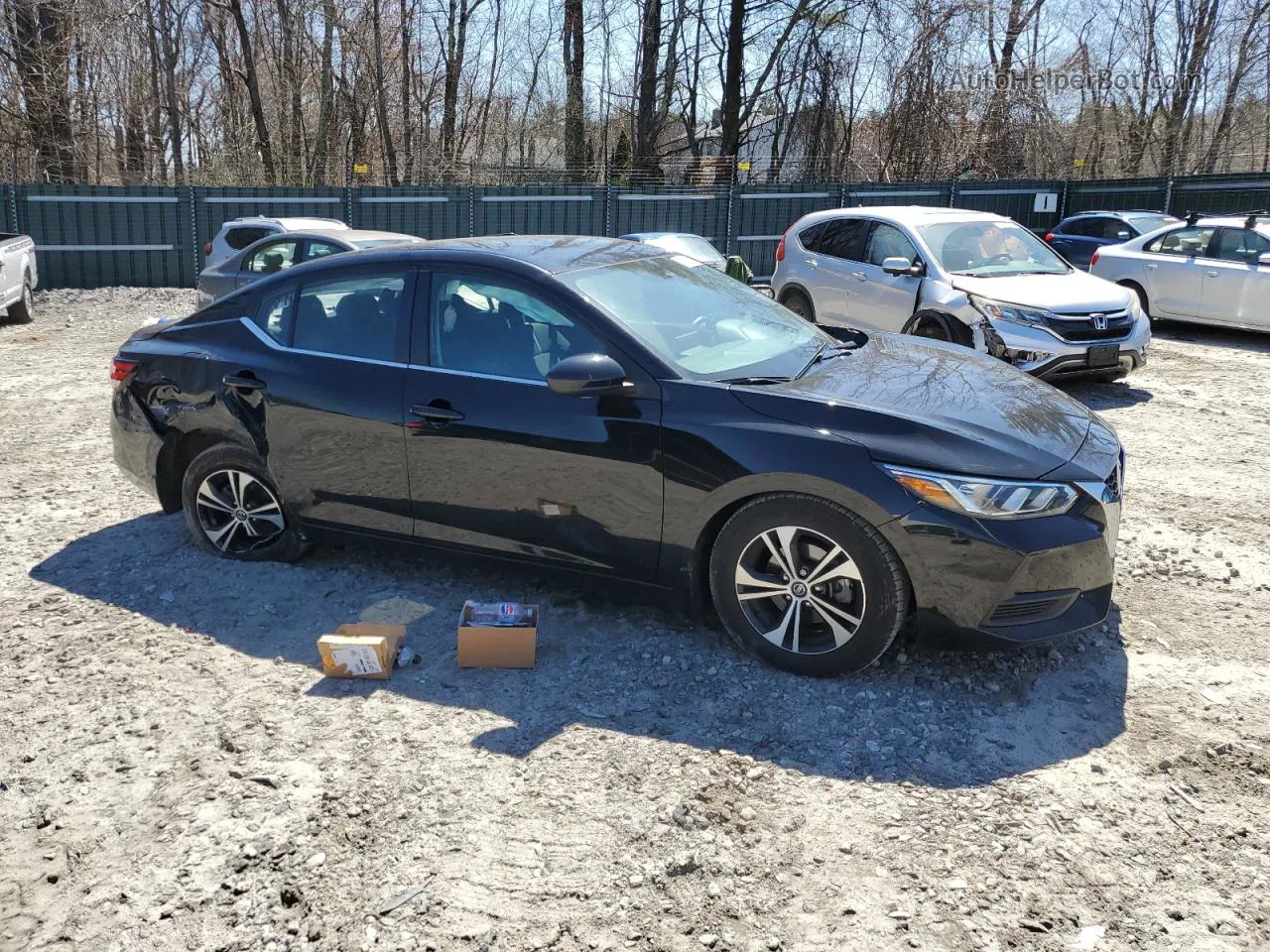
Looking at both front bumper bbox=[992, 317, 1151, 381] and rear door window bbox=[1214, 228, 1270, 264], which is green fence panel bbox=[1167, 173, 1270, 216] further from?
front bumper bbox=[992, 317, 1151, 381]

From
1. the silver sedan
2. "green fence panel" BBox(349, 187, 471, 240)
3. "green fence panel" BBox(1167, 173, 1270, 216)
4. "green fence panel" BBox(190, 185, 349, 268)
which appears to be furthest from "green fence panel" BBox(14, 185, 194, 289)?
"green fence panel" BBox(1167, 173, 1270, 216)

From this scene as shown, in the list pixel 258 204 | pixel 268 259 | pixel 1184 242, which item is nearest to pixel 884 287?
pixel 1184 242

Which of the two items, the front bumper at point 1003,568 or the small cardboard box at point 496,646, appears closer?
the front bumper at point 1003,568

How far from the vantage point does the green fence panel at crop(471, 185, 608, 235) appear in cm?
2166

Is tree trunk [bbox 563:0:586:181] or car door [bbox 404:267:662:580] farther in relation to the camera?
tree trunk [bbox 563:0:586:181]

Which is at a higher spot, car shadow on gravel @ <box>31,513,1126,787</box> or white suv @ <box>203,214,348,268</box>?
white suv @ <box>203,214,348,268</box>

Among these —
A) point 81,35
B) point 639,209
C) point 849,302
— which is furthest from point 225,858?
point 81,35

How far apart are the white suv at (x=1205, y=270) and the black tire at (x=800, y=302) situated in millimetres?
4482

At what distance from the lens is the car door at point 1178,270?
44.1ft

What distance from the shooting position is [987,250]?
1033 cm

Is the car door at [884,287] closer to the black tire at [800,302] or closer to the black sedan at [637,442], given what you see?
the black tire at [800,302]

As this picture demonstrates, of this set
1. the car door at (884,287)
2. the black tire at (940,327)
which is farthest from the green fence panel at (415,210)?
the black tire at (940,327)

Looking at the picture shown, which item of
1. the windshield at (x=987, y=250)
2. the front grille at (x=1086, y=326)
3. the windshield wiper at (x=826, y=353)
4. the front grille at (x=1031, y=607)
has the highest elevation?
the windshield at (x=987, y=250)

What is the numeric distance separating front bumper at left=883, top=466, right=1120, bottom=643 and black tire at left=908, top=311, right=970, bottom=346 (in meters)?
5.70
